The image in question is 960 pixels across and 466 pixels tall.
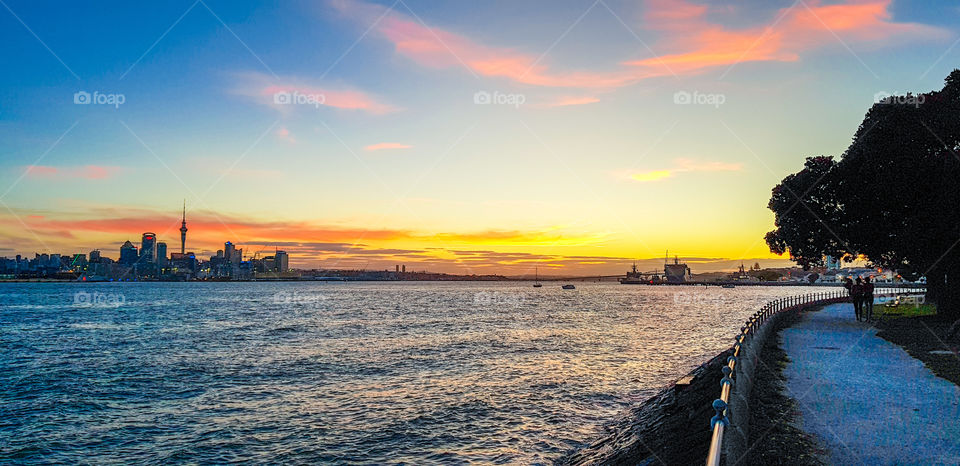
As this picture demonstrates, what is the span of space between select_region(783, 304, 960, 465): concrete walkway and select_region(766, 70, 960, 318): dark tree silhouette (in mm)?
9445

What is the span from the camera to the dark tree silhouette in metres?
27.5

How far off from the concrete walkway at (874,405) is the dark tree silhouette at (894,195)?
944 centimetres

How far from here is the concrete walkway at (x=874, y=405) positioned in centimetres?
950

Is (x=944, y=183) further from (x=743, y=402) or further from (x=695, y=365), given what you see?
(x=743, y=402)

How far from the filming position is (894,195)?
28.7 m

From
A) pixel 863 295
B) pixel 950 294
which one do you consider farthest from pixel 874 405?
pixel 863 295

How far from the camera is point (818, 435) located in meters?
10.5

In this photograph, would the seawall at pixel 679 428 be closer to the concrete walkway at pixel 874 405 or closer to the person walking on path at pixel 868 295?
the concrete walkway at pixel 874 405

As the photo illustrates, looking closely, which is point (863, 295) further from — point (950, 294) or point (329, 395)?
point (329, 395)

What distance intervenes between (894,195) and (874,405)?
69.0 feet

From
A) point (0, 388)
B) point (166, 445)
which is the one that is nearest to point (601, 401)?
point (166, 445)

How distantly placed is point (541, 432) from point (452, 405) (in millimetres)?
4732

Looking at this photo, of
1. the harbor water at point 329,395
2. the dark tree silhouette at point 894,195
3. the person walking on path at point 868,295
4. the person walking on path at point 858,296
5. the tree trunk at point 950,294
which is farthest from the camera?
the person walking on path at point 858,296

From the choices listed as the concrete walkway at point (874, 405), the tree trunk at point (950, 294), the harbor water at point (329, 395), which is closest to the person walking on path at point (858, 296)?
the tree trunk at point (950, 294)
